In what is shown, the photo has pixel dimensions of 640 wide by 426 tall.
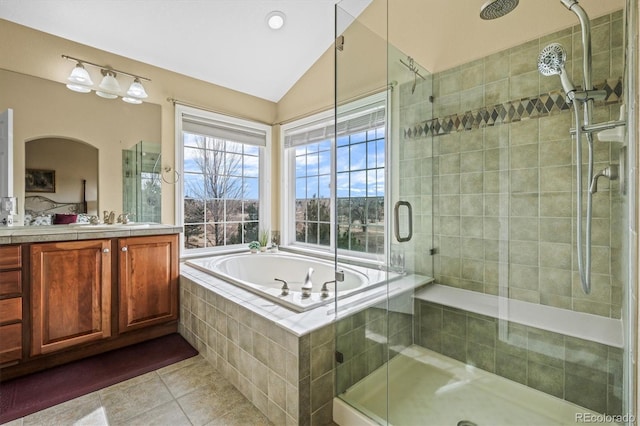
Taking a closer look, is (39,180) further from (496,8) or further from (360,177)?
(496,8)

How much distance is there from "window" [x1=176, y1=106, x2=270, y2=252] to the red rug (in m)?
1.10

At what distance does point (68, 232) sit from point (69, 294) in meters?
0.41

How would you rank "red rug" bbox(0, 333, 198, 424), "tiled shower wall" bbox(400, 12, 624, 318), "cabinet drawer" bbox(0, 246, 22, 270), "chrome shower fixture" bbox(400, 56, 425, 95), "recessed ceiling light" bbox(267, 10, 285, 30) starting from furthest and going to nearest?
"recessed ceiling light" bbox(267, 10, 285, 30)
"chrome shower fixture" bbox(400, 56, 425, 95)
"cabinet drawer" bbox(0, 246, 22, 270)
"red rug" bbox(0, 333, 198, 424)
"tiled shower wall" bbox(400, 12, 624, 318)

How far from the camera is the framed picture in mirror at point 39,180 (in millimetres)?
2152

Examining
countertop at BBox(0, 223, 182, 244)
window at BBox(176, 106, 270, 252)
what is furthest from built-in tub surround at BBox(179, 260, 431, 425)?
window at BBox(176, 106, 270, 252)

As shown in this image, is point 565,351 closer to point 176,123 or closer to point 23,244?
point 23,244

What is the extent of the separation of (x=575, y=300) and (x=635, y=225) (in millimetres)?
1105

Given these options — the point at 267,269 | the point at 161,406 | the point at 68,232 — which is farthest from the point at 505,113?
the point at 68,232

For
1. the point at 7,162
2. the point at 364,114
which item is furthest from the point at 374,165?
the point at 7,162

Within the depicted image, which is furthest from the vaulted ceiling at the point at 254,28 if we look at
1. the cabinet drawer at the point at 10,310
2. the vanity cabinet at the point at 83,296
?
the cabinet drawer at the point at 10,310

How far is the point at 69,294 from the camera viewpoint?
1969 mm

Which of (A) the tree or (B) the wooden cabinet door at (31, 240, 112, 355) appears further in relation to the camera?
(A) the tree

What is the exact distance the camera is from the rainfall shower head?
1.72 m

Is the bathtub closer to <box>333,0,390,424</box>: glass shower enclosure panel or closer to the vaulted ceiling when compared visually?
<box>333,0,390,424</box>: glass shower enclosure panel
